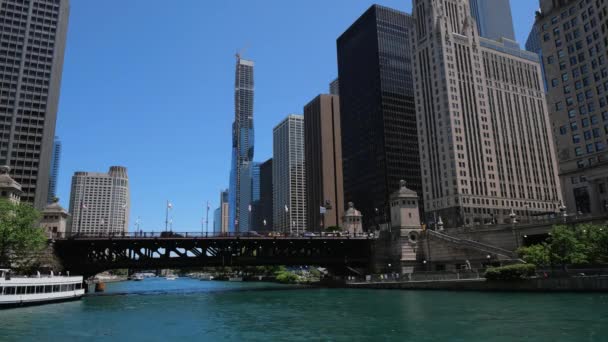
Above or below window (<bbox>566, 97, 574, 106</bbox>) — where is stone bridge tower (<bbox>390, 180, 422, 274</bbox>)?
below

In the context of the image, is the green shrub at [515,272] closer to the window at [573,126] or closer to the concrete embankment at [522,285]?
the concrete embankment at [522,285]

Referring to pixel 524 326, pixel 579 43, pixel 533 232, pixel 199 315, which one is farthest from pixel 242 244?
pixel 579 43

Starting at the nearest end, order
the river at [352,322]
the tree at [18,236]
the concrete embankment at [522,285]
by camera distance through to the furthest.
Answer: the river at [352,322], the concrete embankment at [522,285], the tree at [18,236]

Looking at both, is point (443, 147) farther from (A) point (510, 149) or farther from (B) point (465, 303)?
(B) point (465, 303)

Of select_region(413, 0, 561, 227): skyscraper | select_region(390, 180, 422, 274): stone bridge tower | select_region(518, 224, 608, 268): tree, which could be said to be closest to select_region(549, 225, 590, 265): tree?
select_region(518, 224, 608, 268): tree

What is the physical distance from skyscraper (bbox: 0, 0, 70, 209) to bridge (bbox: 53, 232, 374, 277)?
75712 millimetres

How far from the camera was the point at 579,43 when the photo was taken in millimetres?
109000

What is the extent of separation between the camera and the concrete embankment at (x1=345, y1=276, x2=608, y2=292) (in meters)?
57.8

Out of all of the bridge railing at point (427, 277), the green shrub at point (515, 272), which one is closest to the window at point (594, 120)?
the bridge railing at point (427, 277)

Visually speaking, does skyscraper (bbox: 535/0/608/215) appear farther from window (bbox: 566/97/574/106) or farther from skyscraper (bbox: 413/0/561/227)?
skyscraper (bbox: 413/0/561/227)

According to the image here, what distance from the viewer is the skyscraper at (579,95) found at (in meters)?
102

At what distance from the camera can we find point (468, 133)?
178 metres

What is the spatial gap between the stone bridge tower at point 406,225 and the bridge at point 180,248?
10.6 metres

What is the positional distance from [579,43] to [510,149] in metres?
85.5
